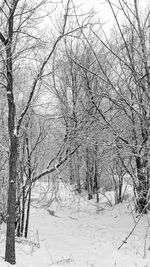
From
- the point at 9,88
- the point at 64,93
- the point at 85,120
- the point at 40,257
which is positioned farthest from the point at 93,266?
the point at 64,93

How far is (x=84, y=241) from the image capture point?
909 centimetres

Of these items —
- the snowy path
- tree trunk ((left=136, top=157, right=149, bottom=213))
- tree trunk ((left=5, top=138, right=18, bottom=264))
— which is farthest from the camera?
tree trunk ((left=136, top=157, right=149, bottom=213))

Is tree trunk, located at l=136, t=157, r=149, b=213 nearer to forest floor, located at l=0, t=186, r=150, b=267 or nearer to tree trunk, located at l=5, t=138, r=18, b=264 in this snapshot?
forest floor, located at l=0, t=186, r=150, b=267

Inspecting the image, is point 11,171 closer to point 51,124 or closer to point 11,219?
point 11,219

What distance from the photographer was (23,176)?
33.3ft

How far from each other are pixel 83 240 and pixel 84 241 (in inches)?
6.3

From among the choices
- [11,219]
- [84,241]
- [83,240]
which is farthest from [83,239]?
[11,219]

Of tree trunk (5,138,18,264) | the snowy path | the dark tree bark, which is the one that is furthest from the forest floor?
the dark tree bark

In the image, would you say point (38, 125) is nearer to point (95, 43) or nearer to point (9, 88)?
point (9, 88)

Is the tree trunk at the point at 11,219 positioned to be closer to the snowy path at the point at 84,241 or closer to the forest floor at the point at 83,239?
the forest floor at the point at 83,239

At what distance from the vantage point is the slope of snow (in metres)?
6.79

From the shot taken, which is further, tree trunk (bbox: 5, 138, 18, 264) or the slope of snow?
the slope of snow

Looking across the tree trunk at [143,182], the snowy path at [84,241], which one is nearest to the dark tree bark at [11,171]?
the snowy path at [84,241]

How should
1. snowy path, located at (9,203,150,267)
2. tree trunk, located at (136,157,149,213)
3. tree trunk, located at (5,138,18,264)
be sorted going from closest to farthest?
tree trunk, located at (5,138,18,264) → snowy path, located at (9,203,150,267) → tree trunk, located at (136,157,149,213)
